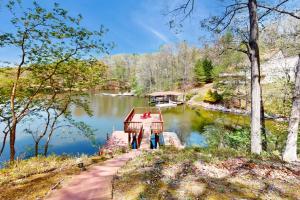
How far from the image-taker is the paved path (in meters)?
3.41

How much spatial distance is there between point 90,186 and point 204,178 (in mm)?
2015

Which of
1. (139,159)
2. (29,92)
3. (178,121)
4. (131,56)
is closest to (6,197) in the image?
(139,159)

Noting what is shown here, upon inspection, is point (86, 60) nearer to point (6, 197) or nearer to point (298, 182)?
point (6, 197)

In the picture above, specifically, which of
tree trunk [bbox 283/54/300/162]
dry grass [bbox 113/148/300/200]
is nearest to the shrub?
tree trunk [bbox 283/54/300/162]

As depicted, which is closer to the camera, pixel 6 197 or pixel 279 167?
pixel 6 197

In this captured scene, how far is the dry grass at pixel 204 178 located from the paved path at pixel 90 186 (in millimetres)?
189

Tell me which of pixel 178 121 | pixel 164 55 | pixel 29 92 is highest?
pixel 164 55

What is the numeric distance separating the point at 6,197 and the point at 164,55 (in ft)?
162

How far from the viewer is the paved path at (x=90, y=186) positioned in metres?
3.41

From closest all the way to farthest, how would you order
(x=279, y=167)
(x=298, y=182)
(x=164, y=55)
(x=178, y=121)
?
(x=298, y=182)
(x=279, y=167)
(x=178, y=121)
(x=164, y=55)

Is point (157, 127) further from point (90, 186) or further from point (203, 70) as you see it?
point (203, 70)

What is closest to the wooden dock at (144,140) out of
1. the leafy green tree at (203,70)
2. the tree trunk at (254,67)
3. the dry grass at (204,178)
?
the tree trunk at (254,67)

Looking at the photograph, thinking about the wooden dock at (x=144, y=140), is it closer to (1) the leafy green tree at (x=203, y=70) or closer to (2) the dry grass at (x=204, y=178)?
(2) the dry grass at (x=204, y=178)

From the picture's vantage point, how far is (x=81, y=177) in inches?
167
